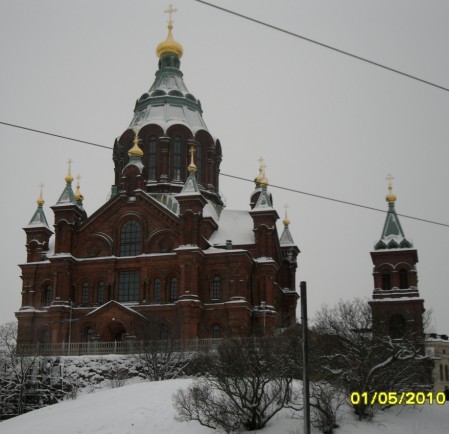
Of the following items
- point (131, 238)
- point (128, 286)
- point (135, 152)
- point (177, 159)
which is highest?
point (177, 159)

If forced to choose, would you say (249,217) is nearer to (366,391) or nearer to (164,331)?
(164,331)

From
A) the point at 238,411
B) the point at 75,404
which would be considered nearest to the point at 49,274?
the point at 75,404

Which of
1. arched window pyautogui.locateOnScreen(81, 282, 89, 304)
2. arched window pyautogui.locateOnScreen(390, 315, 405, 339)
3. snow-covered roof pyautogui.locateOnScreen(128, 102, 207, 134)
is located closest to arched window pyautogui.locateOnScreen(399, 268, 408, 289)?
arched window pyautogui.locateOnScreen(390, 315, 405, 339)

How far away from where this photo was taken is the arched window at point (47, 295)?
→ 5838 centimetres

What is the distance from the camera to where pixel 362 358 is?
33312 millimetres

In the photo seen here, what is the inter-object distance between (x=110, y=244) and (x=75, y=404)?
21.5 meters

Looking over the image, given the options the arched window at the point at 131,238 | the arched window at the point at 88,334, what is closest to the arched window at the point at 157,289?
the arched window at the point at 131,238

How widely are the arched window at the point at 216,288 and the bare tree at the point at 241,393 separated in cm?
2113

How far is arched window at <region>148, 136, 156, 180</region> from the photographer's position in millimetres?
62625

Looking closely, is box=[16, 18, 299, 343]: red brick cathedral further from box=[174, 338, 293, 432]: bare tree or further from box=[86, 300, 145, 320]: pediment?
box=[174, 338, 293, 432]: bare tree

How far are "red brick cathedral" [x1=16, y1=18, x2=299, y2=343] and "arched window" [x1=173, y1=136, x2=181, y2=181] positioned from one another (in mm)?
76

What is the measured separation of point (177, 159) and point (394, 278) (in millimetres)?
18418

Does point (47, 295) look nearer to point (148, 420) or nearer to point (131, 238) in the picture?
point (131, 238)

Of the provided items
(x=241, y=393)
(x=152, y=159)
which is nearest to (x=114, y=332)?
(x=152, y=159)
